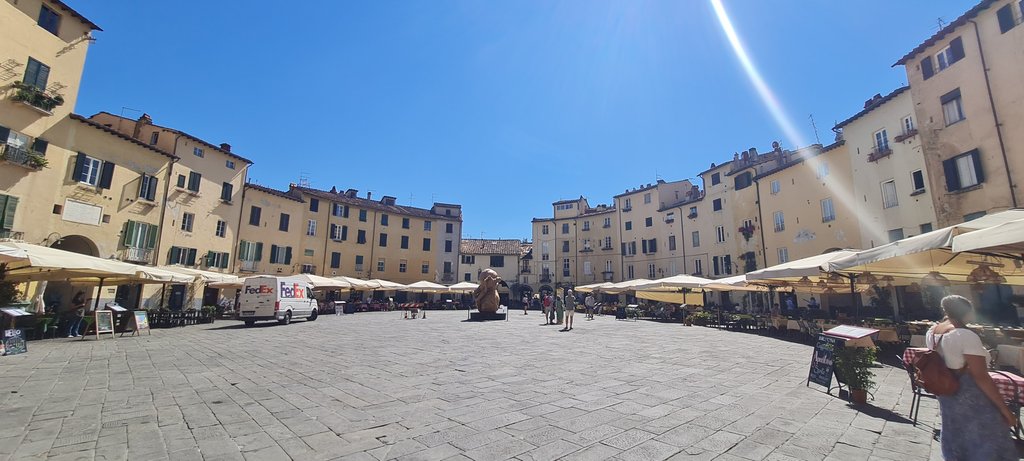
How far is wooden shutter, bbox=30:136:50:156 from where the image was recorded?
18.0m

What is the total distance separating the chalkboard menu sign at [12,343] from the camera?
980cm

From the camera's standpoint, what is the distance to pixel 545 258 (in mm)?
56406

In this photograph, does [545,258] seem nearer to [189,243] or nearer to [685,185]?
[685,185]

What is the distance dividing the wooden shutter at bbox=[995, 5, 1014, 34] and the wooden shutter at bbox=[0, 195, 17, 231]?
129 feet

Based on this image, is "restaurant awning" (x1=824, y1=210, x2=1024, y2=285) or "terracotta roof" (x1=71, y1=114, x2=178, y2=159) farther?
"terracotta roof" (x1=71, y1=114, x2=178, y2=159)

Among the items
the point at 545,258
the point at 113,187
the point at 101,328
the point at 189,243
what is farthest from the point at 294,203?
the point at 545,258

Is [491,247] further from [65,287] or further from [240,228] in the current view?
[65,287]

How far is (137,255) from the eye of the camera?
22734mm

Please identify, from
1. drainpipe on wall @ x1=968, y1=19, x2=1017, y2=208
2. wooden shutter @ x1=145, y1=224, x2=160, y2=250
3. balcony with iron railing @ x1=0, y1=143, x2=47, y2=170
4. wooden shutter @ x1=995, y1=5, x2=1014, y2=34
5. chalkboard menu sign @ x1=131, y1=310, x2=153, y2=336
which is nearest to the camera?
drainpipe on wall @ x1=968, y1=19, x2=1017, y2=208

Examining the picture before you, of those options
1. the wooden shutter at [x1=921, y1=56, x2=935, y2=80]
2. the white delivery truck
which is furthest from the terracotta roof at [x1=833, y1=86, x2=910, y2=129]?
the white delivery truck

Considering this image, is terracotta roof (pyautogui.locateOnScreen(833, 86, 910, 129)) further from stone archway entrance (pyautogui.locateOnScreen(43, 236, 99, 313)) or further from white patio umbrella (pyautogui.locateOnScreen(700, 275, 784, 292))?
stone archway entrance (pyautogui.locateOnScreen(43, 236, 99, 313))

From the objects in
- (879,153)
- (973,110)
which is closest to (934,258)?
(973,110)

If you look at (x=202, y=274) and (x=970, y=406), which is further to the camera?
(x=202, y=274)

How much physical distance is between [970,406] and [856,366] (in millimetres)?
2753
